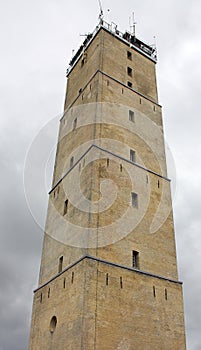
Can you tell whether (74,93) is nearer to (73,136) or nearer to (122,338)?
(73,136)

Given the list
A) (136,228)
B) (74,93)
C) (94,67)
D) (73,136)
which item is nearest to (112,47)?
(94,67)

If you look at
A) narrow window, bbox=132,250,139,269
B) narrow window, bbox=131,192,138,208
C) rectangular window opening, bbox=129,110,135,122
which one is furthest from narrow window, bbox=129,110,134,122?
narrow window, bbox=132,250,139,269

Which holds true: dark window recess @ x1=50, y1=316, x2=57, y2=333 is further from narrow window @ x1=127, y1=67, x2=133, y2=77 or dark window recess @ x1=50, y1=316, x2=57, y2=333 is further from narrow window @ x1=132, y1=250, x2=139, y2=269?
narrow window @ x1=127, y1=67, x2=133, y2=77

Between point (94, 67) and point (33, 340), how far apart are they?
70.0 ft

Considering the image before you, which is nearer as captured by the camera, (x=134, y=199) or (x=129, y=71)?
(x=134, y=199)

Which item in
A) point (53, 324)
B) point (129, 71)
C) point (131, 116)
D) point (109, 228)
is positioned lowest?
point (53, 324)

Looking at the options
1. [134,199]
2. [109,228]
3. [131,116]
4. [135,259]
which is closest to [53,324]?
[135,259]

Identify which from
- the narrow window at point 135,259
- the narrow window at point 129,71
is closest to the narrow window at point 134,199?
the narrow window at point 135,259

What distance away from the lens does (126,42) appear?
34531 millimetres

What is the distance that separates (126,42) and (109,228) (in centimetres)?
2003

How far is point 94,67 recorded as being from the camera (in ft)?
103

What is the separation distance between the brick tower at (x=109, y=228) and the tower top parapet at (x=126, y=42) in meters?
1.73

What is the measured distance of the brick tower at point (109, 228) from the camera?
19.5 meters

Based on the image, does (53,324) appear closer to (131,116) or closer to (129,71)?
(131,116)
